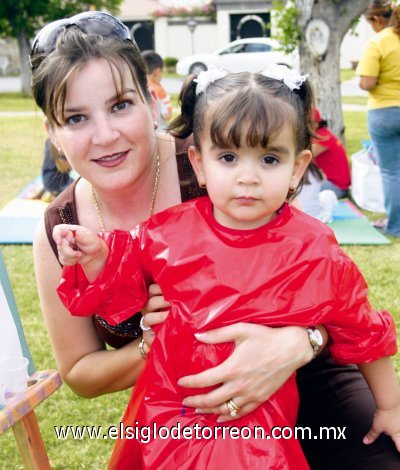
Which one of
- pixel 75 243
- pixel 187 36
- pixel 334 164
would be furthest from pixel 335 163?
pixel 187 36

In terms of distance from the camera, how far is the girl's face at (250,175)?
72.4 inches

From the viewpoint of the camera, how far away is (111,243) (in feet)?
6.65

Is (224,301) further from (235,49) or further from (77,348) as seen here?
(235,49)

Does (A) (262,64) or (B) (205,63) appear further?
(B) (205,63)

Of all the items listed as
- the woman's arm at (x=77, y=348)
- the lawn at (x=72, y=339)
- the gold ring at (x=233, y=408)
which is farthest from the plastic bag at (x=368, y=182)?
the gold ring at (x=233, y=408)

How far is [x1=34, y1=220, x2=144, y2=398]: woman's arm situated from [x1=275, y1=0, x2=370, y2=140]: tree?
770 centimetres

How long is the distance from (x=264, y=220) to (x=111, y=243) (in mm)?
471

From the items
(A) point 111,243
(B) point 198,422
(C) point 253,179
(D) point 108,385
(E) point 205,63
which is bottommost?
(E) point 205,63

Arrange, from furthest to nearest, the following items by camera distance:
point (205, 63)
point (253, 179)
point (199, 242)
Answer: point (205, 63) < point (199, 242) < point (253, 179)

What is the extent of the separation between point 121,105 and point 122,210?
0.44 m

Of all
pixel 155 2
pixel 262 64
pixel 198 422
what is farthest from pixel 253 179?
pixel 155 2

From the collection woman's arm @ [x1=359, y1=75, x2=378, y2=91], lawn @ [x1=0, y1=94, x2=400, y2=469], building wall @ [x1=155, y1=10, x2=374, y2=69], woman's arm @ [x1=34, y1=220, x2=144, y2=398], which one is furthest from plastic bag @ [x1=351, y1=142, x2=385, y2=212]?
building wall @ [x1=155, y1=10, x2=374, y2=69]

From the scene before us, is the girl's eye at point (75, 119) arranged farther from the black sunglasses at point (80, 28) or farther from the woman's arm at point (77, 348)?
the woman's arm at point (77, 348)

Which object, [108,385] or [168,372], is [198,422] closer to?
[168,372]
